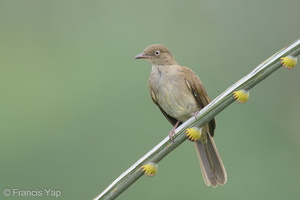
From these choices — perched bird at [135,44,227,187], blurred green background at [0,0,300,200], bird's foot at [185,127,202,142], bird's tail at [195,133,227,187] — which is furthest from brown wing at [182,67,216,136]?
bird's foot at [185,127,202,142]

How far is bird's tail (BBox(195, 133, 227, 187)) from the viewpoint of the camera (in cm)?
502

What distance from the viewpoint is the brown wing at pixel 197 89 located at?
16.7ft

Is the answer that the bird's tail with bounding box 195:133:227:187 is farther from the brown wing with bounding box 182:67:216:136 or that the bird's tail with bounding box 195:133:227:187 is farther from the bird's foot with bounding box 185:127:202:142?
the bird's foot with bounding box 185:127:202:142

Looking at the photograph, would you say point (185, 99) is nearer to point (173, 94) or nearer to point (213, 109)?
point (173, 94)

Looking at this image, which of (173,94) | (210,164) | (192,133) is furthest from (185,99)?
(192,133)

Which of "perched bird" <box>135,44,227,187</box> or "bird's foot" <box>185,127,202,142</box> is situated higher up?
"perched bird" <box>135,44,227,187</box>

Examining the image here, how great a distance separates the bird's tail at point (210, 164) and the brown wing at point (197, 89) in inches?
8.4

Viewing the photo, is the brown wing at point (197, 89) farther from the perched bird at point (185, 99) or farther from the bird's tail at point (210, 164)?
the bird's tail at point (210, 164)

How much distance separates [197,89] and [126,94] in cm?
150

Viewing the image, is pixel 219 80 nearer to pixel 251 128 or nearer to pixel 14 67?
pixel 251 128

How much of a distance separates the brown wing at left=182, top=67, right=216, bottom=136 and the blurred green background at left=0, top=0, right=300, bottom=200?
2.83 feet

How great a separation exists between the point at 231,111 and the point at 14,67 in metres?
2.94

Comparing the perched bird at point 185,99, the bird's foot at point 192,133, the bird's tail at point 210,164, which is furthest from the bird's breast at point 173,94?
the bird's foot at point 192,133

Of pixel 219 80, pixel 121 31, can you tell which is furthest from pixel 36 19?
pixel 219 80
